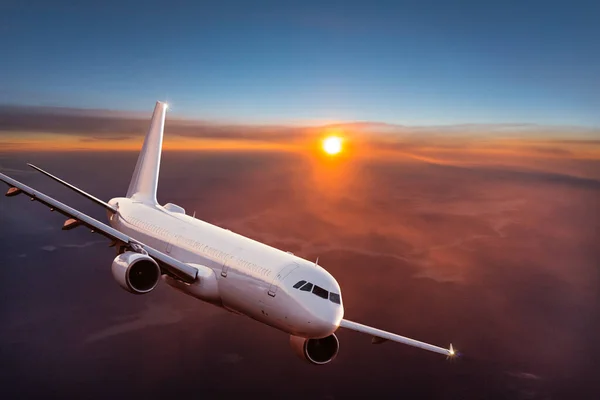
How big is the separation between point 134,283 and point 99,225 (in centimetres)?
548

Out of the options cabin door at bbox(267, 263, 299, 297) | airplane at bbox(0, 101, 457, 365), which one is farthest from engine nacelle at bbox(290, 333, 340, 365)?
cabin door at bbox(267, 263, 299, 297)

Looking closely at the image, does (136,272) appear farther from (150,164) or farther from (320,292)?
(150,164)

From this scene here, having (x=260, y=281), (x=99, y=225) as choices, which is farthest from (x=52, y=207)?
(x=260, y=281)

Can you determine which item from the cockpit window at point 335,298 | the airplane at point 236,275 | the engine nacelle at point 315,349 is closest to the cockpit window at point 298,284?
the airplane at point 236,275

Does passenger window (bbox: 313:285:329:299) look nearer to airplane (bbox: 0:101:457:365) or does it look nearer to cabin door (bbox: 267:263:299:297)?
airplane (bbox: 0:101:457:365)

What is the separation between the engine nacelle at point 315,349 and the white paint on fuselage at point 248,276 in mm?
3713

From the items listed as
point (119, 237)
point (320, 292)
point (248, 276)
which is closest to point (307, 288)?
point (320, 292)

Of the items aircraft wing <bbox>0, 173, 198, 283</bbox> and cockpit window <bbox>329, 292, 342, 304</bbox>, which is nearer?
cockpit window <bbox>329, 292, 342, 304</bbox>

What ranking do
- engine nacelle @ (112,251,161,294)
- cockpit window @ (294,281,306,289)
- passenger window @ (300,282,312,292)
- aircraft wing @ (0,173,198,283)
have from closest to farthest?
passenger window @ (300,282,312,292) < cockpit window @ (294,281,306,289) < engine nacelle @ (112,251,161,294) < aircraft wing @ (0,173,198,283)

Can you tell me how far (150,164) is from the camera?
60.0m

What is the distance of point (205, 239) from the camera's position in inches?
1634

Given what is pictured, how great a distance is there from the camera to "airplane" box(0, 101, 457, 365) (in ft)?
106

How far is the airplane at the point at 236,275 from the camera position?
3244 centimetres

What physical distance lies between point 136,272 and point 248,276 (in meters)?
8.06
